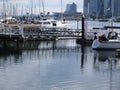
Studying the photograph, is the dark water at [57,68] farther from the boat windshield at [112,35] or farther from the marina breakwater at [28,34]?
the boat windshield at [112,35]

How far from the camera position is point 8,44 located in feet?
163

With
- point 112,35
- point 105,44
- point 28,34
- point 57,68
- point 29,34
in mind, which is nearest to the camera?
point 57,68

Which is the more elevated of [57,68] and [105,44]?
[105,44]

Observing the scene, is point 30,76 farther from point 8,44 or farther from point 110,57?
point 8,44

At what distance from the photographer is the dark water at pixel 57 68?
25.2 m

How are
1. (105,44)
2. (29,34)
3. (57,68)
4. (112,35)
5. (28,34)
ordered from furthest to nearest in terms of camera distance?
(29,34), (28,34), (112,35), (105,44), (57,68)

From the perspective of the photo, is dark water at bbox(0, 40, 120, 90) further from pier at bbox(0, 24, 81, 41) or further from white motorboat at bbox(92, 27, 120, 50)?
pier at bbox(0, 24, 81, 41)

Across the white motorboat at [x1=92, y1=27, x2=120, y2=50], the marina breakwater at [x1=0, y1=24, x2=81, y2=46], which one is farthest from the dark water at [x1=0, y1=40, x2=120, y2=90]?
the marina breakwater at [x1=0, y1=24, x2=81, y2=46]

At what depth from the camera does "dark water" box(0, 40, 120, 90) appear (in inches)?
992

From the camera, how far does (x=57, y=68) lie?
32469mm

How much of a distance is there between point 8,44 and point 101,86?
26.5m

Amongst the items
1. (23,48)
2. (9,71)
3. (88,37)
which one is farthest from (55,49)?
(9,71)

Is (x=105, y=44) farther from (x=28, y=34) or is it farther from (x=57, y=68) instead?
(x=57, y=68)

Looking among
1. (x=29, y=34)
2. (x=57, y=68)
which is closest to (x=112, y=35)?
(x=29, y=34)
